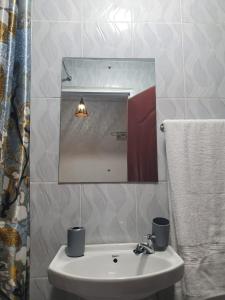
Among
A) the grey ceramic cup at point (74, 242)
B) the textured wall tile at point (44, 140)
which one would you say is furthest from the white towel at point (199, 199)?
the textured wall tile at point (44, 140)

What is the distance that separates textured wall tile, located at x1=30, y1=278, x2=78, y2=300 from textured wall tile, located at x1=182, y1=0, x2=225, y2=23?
1.59 meters

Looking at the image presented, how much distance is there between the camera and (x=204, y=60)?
127cm

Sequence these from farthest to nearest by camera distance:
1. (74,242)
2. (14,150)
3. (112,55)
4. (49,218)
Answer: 1. (112,55)
2. (49,218)
3. (74,242)
4. (14,150)

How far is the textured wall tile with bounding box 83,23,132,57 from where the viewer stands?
48.1 inches

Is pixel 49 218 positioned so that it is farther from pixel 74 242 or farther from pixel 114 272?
pixel 114 272

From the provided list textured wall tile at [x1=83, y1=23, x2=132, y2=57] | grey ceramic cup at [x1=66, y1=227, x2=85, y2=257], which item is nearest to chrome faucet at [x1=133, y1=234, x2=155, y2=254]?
grey ceramic cup at [x1=66, y1=227, x2=85, y2=257]

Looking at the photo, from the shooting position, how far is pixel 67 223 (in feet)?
3.67

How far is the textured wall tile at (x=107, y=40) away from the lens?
1222mm

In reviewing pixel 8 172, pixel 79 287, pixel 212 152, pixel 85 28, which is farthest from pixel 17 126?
pixel 212 152

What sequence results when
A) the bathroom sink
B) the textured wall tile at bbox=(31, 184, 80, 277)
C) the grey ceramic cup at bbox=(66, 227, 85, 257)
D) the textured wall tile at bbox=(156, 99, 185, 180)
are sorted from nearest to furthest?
the bathroom sink → the grey ceramic cup at bbox=(66, 227, 85, 257) → the textured wall tile at bbox=(31, 184, 80, 277) → the textured wall tile at bbox=(156, 99, 185, 180)

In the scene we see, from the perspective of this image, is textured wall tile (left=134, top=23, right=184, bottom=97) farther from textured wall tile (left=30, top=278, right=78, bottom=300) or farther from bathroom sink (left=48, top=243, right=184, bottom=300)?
textured wall tile (left=30, top=278, right=78, bottom=300)

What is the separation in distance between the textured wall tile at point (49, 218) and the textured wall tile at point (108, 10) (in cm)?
93

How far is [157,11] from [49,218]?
1.27 m

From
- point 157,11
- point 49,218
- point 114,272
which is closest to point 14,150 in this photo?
point 49,218
